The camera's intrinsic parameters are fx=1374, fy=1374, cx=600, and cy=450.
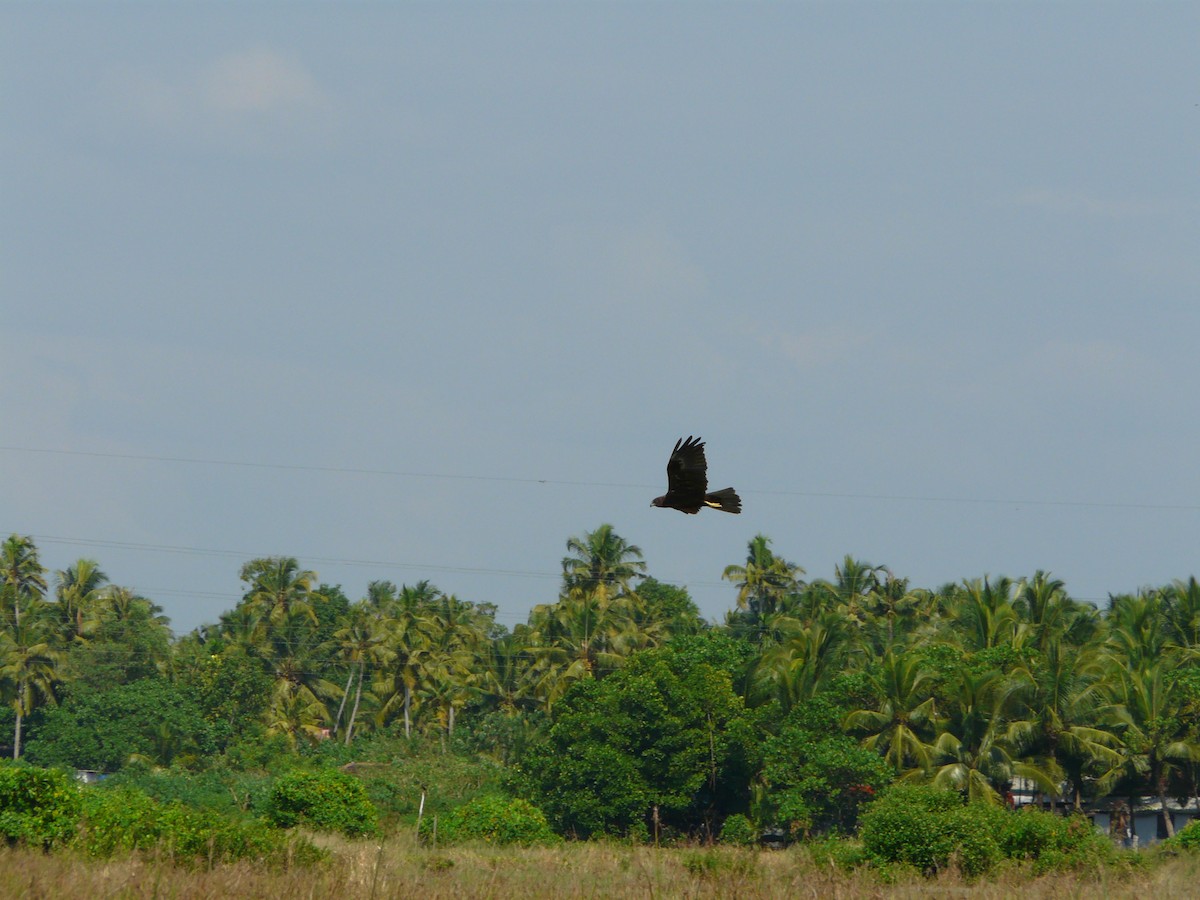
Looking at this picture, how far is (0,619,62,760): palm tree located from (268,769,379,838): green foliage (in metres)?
37.9

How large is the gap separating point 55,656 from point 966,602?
42851 millimetres

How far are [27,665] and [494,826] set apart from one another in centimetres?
3805

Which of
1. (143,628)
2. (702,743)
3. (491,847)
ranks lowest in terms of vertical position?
(491,847)

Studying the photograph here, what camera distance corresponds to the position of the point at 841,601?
66.6m

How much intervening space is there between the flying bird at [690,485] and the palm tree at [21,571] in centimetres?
6273

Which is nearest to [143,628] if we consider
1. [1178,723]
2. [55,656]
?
[55,656]

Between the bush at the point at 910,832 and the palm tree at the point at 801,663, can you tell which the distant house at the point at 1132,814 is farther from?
the bush at the point at 910,832

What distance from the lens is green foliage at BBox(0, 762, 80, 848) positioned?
18.9 meters

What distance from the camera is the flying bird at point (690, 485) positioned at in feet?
37.4

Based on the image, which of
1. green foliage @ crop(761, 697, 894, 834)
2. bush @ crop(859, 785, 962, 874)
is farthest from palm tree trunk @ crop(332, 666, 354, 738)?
bush @ crop(859, 785, 962, 874)

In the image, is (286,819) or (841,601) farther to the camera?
(841,601)

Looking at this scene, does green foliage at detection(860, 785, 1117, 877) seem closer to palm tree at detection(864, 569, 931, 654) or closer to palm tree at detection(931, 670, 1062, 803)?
palm tree at detection(931, 670, 1062, 803)

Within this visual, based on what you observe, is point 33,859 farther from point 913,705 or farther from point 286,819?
point 913,705

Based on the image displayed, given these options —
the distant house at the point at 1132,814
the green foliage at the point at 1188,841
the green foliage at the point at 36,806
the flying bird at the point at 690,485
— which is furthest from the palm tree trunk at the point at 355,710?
the flying bird at the point at 690,485
